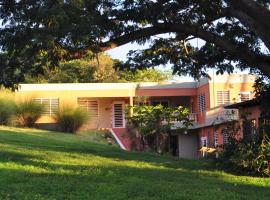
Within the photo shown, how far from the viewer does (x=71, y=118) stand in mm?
36281

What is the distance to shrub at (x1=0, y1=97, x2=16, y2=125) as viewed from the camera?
3497 cm

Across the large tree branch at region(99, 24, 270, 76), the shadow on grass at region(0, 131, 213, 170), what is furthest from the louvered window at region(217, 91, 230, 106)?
the large tree branch at region(99, 24, 270, 76)

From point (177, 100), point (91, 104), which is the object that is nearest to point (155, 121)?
point (91, 104)

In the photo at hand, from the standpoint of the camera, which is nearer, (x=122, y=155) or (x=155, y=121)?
(x=122, y=155)

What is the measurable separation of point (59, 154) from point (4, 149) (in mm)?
1741

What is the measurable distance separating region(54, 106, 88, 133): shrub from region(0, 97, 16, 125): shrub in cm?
284

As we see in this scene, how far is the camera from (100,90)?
4194 cm

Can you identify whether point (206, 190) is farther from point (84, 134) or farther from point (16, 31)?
point (84, 134)

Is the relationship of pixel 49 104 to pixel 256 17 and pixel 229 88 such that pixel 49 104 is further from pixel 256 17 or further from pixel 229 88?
pixel 256 17

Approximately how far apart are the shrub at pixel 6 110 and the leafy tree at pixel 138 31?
19043 mm

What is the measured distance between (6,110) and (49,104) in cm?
615

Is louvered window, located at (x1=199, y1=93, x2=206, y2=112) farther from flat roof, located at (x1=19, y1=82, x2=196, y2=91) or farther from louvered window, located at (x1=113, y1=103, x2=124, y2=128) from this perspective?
louvered window, located at (x1=113, y1=103, x2=124, y2=128)

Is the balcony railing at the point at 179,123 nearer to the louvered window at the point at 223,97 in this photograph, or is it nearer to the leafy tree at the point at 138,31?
the louvered window at the point at 223,97

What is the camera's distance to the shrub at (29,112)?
119 ft
